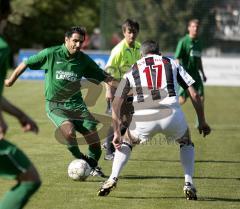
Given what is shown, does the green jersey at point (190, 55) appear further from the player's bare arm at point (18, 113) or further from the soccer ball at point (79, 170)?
the player's bare arm at point (18, 113)

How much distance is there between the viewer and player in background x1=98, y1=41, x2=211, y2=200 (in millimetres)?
8383

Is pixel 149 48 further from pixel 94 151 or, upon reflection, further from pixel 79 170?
pixel 94 151

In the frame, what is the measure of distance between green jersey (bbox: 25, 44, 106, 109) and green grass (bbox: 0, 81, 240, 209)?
1.12 m

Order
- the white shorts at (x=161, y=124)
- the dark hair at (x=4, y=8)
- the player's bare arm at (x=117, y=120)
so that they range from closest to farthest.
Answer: the dark hair at (x=4, y=8)
the white shorts at (x=161, y=124)
the player's bare arm at (x=117, y=120)

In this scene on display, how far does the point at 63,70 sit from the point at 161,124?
2.16 metres

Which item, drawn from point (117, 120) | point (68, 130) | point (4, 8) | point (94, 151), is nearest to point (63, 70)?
point (68, 130)

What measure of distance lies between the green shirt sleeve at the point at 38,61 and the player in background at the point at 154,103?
168 cm

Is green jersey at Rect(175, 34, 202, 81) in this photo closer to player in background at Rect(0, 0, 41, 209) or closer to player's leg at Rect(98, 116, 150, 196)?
player's leg at Rect(98, 116, 150, 196)

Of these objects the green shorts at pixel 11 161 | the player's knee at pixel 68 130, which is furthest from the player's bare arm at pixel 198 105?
the green shorts at pixel 11 161

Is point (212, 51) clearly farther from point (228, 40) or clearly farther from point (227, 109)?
point (227, 109)

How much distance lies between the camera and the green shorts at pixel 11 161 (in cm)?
592

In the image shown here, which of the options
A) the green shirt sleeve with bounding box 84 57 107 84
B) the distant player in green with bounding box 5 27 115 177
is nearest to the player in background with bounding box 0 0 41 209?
the distant player in green with bounding box 5 27 115 177

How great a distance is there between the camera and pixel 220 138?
15320 millimetres

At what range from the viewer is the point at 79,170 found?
31.4ft
